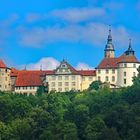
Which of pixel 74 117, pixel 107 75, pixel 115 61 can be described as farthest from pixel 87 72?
pixel 74 117

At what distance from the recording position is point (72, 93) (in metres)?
144

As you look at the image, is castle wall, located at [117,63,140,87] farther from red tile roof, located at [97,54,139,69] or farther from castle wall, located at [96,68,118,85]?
castle wall, located at [96,68,118,85]

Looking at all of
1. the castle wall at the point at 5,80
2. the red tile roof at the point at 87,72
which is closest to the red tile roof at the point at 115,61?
the red tile roof at the point at 87,72

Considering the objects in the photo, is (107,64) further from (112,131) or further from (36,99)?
(112,131)

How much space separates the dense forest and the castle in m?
17.1

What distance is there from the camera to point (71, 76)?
152875mm

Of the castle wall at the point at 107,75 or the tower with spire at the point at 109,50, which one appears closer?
the castle wall at the point at 107,75

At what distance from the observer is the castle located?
495 feet

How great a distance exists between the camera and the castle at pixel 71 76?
15088 centimetres

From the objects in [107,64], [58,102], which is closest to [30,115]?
[58,102]

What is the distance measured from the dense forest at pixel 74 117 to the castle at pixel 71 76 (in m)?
17.1

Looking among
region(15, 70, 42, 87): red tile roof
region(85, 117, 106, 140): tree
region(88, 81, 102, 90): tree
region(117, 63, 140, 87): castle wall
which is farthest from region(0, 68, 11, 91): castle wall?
region(85, 117, 106, 140): tree

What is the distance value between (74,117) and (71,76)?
36.4 m

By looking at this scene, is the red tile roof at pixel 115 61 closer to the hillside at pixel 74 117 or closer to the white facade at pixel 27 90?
the white facade at pixel 27 90
